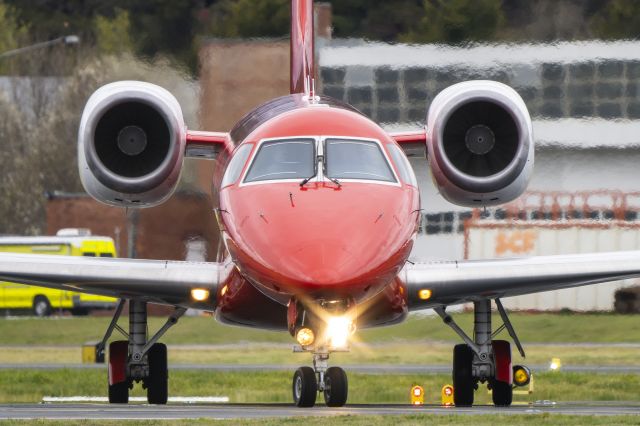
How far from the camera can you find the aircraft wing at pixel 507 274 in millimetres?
21094

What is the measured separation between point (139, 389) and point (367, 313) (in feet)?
32.1

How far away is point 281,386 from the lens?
89.8 feet

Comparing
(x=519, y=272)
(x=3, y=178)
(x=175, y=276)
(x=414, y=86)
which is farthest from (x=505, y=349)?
(x=3, y=178)

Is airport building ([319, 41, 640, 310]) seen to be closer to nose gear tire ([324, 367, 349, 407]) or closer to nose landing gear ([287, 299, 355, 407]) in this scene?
nose gear tire ([324, 367, 349, 407])

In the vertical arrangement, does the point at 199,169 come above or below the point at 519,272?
above

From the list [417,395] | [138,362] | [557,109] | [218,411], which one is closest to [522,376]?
[417,395]

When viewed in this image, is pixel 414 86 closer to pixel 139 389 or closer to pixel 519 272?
pixel 139 389

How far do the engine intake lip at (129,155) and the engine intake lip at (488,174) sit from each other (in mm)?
3123

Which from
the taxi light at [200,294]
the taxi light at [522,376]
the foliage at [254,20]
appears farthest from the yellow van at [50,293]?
the taxi light at [200,294]

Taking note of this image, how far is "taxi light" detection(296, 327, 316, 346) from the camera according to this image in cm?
1759

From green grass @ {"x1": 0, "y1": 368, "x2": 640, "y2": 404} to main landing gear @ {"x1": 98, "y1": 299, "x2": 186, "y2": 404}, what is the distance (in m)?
3.52

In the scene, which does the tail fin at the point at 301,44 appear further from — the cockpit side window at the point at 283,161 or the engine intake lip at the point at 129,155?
the cockpit side window at the point at 283,161

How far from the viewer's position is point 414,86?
2983 cm

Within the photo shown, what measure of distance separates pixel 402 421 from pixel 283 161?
10.9ft
